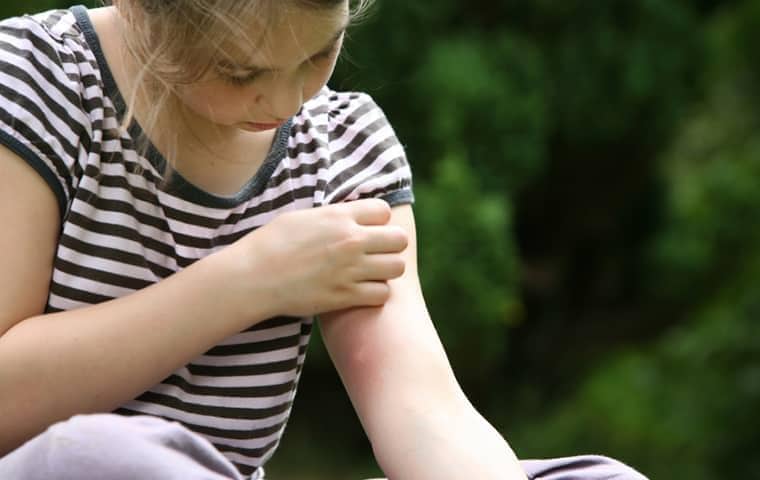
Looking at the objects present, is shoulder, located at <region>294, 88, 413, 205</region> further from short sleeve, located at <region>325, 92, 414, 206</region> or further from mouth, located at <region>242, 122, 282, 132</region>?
mouth, located at <region>242, 122, 282, 132</region>

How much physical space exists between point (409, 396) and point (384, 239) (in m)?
0.19

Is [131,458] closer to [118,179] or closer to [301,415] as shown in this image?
[118,179]

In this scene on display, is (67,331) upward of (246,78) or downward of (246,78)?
downward

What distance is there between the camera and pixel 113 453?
45.5 inches

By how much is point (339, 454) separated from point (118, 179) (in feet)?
8.44

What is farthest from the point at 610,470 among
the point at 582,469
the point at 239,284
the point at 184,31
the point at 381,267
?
the point at 184,31

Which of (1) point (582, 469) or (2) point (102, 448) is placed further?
(1) point (582, 469)

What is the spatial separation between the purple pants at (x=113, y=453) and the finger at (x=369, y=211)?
16.0 inches

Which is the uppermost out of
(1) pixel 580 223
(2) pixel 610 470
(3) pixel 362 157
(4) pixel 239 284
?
(3) pixel 362 157

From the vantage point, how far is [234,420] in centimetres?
155

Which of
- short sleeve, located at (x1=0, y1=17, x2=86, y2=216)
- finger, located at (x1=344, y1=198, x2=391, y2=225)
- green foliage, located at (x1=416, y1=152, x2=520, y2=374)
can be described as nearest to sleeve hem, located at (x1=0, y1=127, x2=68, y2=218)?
short sleeve, located at (x1=0, y1=17, x2=86, y2=216)

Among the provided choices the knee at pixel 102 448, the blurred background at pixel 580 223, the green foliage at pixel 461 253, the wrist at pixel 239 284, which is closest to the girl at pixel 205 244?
the wrist at pixel 239 284

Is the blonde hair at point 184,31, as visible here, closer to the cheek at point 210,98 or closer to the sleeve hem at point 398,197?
the cheek at point 210,98

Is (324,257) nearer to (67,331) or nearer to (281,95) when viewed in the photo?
(281,95)
